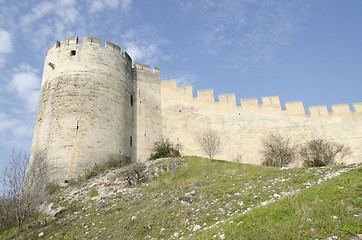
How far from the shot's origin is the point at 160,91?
78.4 ft

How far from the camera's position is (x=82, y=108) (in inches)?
686

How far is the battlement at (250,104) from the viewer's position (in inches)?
924

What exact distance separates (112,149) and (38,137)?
4.70m

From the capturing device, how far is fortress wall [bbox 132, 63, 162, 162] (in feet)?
67.6

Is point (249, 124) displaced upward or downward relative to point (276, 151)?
upward

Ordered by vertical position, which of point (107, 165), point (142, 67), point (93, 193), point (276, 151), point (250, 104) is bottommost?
point (93, 193)

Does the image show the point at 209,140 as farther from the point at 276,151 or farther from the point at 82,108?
the point at 82,108

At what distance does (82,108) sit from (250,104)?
45.5ft

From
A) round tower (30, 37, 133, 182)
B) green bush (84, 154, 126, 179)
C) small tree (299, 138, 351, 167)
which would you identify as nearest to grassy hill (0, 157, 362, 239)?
green bush (84, 154, 126, 179)

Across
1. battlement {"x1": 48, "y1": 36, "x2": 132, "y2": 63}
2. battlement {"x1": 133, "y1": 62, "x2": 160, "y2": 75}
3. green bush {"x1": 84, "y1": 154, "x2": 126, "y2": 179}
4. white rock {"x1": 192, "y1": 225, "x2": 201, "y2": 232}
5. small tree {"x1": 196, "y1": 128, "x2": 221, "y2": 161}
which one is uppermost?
battlement {"x1": 48, "y1": 36, "x2": 132, "y2": 63}

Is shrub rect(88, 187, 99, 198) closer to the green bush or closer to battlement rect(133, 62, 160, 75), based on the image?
the green bush

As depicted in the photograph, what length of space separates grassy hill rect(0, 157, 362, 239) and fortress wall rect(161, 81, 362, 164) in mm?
9906

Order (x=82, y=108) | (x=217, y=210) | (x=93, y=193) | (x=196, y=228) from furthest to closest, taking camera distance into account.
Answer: (x=82, y=108), (x=93, y=193), (x=217, y=210), (x=196, y=228)

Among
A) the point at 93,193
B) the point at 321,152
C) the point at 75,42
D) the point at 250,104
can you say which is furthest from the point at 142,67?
the point at 321,152
